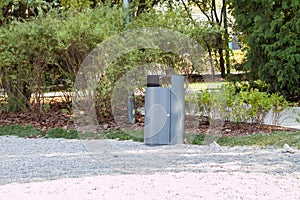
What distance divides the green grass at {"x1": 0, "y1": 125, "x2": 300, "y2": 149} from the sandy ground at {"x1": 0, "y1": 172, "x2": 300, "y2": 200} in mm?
1805

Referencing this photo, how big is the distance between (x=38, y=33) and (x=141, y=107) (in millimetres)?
1897

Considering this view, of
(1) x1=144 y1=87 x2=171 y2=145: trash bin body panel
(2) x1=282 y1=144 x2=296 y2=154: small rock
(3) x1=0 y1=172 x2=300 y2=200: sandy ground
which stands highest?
(1) x1=144 y1=87 x2=171 y2=145: trash bin body panel

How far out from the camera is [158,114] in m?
5.65

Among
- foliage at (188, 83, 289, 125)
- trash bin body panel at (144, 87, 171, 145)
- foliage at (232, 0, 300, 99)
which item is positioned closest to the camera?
trash bin body panel at (144, 87, 171, 145)

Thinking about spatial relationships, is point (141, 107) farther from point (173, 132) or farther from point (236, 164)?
point (236, 164)

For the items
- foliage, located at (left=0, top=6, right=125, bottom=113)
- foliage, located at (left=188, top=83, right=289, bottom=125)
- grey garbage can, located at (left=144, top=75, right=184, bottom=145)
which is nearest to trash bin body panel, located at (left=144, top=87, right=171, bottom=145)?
grey garbage can, located at (left=144, top=75, right=184, bottom=145)

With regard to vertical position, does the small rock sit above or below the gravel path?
above

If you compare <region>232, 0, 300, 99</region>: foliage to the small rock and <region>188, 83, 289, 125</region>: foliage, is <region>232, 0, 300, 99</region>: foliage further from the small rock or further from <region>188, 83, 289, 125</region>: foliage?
the small rock

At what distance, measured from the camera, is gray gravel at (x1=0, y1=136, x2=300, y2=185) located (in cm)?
445

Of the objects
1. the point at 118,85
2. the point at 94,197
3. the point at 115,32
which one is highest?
the point at 115,32

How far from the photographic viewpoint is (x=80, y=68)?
7.58 metres

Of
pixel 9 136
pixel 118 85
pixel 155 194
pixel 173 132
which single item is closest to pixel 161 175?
pixel 155 194

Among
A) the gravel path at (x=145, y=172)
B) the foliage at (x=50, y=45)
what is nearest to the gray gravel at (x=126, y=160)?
the gravel path at (x=145, y=172)

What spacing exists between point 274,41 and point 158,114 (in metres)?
5.43
